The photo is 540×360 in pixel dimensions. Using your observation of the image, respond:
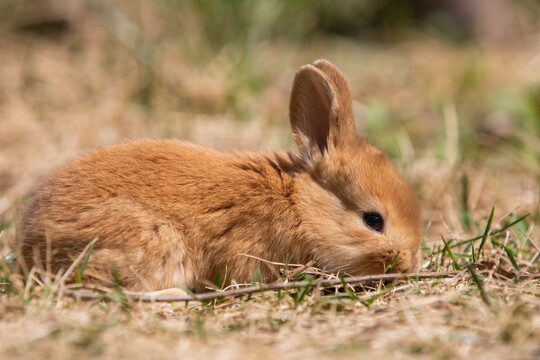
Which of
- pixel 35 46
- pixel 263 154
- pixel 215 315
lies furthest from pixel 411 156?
Answer: pixel 35 46

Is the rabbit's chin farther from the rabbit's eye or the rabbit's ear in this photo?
the rabbit's ear

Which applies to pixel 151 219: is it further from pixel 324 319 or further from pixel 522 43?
pixel 522 43

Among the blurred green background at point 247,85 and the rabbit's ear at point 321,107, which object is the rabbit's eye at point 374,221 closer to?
the rabbit's ear at point 321,107

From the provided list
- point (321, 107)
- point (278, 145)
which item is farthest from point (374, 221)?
point (278, 145)

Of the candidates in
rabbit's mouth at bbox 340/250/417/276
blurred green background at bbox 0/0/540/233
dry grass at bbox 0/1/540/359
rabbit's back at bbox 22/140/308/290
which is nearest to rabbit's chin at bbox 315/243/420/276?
rabbit's mouth at bbox 340/250/417/276

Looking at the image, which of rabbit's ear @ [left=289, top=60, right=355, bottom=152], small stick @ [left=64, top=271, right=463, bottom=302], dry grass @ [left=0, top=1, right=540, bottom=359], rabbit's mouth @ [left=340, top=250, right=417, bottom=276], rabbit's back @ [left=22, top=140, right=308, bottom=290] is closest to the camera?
dry grass @ [left=0, top=1, right=540, bottom=359]

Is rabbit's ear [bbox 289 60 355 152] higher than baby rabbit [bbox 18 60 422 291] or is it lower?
higher

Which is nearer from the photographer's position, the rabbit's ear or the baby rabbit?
the baby rabbit
